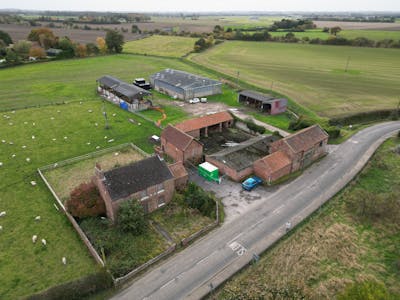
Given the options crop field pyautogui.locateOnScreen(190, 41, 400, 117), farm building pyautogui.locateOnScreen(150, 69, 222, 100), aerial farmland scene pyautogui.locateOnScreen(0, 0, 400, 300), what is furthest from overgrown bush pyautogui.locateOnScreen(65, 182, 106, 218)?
crop field pyautogui.locateOnScreen(190, 41, 400, 117)

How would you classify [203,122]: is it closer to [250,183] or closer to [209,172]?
[209,172]

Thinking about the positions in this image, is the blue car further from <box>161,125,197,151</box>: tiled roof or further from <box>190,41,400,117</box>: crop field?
<box>190,41,400,117</box>: crop field

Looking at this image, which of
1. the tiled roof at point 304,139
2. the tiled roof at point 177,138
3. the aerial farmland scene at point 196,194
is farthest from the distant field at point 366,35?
the tiled roof at point 177,138

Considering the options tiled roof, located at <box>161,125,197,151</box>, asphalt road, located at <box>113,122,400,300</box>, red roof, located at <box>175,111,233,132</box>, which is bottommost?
asphalt road, located at <box>113,122,400,300</box>

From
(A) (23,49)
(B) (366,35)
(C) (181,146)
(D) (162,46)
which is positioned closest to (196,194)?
(C) (181,146)

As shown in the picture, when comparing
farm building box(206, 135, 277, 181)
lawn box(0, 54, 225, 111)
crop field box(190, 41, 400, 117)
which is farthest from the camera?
lawn box(0, 54, 225, 111)

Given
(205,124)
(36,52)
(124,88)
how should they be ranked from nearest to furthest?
(205,124), (124,88), (36,52)
